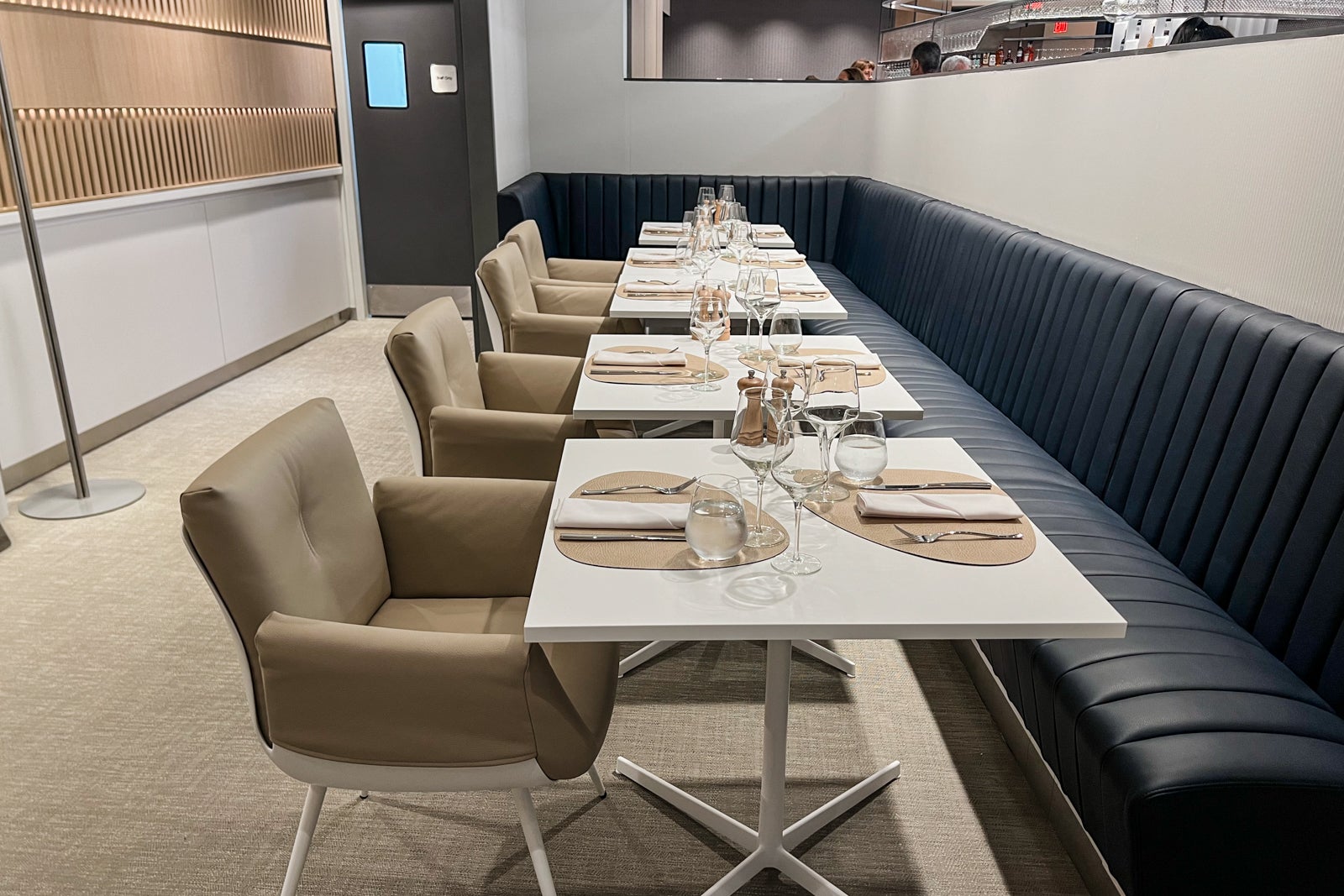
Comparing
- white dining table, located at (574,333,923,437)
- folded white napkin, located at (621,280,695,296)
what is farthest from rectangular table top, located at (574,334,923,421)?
folded white napkin, located at (621,280,695,296)

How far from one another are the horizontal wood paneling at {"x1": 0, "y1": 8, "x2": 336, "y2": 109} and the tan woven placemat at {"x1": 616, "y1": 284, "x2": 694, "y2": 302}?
8.06 feet

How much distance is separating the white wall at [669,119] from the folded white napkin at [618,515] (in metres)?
5.65

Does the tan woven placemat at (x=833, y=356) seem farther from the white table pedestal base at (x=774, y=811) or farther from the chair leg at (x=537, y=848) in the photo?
the chair leg at (x=537, y=848)

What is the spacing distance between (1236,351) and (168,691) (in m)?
2.89

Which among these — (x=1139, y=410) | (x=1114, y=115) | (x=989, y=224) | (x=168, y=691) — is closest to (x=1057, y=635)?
(x=1139, y=410)

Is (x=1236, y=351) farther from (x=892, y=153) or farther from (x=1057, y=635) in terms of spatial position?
(x=892, y=153)

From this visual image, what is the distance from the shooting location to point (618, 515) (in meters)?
1.77

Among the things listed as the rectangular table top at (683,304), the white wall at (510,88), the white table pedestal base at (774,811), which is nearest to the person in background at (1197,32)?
the rectangular table top at (683,304)

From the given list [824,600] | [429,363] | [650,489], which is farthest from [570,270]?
[824,600]

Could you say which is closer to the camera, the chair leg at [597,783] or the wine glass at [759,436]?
the wine glass at [759,436]

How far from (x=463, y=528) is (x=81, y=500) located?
8.50 ft

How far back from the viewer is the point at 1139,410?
275 centimetres

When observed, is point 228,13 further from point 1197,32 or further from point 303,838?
point 303,838

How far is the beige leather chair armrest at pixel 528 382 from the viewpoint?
→ 3.25m
